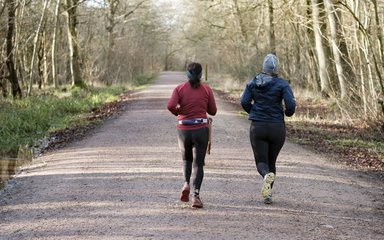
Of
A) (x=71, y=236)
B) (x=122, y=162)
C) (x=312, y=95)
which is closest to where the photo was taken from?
(x=71, y=236)

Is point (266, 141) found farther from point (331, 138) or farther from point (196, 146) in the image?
point (331, 138)

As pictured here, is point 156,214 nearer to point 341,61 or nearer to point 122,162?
point 122,162

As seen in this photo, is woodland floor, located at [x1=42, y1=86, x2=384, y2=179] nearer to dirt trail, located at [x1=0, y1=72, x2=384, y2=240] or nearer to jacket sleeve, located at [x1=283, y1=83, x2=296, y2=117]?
dirt trail, located at [x1=0, y1=72, x2=384, y2=240]

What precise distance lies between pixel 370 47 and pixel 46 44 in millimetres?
23706

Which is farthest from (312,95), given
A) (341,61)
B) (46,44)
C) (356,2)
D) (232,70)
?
(46,44)

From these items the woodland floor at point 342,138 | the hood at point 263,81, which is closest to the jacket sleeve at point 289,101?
the hood at point 263,81

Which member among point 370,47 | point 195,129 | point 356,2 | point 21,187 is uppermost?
point 356,2

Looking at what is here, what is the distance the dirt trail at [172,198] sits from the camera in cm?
596

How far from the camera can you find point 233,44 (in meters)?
35.0

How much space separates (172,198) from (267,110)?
5.70ft

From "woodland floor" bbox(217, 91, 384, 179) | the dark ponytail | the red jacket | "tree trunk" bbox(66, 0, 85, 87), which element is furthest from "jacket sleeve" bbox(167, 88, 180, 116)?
"tree trunk" bbox(66, 0, 85, 87)

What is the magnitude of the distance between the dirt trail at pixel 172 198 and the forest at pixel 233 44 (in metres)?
3.68

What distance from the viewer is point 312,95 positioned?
23438mm

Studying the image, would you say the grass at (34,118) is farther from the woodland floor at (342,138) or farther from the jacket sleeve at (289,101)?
the jacket sleeve at (289,101)
